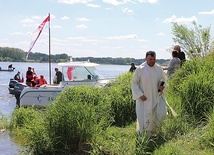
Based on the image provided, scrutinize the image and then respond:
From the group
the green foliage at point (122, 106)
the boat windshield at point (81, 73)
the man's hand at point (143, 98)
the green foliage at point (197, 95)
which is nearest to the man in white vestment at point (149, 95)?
the man's hand at point (143, 98)

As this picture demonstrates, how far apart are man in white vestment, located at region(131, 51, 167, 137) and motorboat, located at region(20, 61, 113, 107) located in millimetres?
10665

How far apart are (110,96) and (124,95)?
42 centimetres

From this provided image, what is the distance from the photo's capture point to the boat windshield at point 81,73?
19.9 meters

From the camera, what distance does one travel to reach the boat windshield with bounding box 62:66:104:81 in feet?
65.3

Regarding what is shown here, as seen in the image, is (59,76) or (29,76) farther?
(29,76)

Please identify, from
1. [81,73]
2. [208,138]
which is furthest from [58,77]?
[208,138]

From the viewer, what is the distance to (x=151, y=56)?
777 centimetres

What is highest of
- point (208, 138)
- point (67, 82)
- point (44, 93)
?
point (67, 82)

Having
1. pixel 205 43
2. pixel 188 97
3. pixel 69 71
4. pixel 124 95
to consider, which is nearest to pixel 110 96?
pixel 124 95

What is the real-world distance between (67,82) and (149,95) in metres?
11.5

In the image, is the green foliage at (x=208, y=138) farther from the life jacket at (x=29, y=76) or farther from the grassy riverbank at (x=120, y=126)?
the life jacket at (x=29, y=76)

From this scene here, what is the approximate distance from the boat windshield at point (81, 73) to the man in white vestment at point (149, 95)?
1175 centimetres

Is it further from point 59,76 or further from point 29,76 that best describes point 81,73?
point 29,76

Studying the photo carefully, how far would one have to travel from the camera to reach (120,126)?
1027cm
